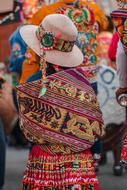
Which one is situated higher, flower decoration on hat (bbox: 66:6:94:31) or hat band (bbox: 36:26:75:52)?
flower decoration on hat (bbox: 66:6:94:31)

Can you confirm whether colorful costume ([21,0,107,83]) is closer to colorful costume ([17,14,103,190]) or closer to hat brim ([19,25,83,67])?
hat brim ([19,25,83,67])

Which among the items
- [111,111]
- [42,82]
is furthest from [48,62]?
[111,111]

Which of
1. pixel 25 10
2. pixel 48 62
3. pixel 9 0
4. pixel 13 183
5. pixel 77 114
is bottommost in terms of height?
pixel 13 183

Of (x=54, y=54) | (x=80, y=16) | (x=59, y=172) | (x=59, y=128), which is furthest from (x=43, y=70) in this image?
(x=80, y=16)

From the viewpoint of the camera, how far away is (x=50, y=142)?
374 cm

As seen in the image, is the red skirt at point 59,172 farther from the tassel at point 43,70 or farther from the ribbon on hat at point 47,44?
the ribbon on hat at point 47,44

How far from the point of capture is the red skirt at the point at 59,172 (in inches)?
146

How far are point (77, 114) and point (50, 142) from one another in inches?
9.2

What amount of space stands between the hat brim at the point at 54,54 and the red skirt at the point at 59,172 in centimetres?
55

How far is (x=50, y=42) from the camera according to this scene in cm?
383

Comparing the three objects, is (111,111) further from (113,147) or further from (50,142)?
(50,142)

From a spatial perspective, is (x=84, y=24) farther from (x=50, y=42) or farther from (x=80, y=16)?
(x=50, y=42)

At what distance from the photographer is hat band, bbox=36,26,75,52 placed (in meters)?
3.83

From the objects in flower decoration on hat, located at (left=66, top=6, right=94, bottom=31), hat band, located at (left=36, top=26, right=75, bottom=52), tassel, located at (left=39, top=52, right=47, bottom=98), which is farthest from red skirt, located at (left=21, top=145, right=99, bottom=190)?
flower decoration on hat, located at (left=66, top=6, right=94, bottom=31)
